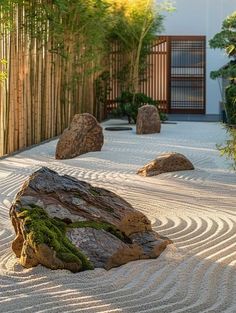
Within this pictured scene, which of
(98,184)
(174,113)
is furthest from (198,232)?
(174,113)

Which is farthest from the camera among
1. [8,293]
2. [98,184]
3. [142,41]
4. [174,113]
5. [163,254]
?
[174,113]

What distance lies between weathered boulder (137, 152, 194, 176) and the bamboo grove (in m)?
2.01

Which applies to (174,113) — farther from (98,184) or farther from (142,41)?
(98,184)

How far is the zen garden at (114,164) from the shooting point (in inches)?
150

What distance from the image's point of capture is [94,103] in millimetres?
18719

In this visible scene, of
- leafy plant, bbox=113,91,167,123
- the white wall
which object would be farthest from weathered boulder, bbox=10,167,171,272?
the white wall

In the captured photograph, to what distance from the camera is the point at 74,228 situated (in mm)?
4273

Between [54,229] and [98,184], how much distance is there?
11.4 feet

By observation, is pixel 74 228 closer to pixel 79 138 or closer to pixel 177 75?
pixel 79 138

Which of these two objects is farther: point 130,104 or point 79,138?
point 130,104

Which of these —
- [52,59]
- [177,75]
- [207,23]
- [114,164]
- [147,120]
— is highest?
[207,23]

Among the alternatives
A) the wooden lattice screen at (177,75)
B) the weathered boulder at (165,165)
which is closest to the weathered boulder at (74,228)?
the weathered boulder at (165,165)

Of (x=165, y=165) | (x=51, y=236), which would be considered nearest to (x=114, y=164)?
(x=165, y=165)

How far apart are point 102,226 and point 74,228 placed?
176 millimetres
